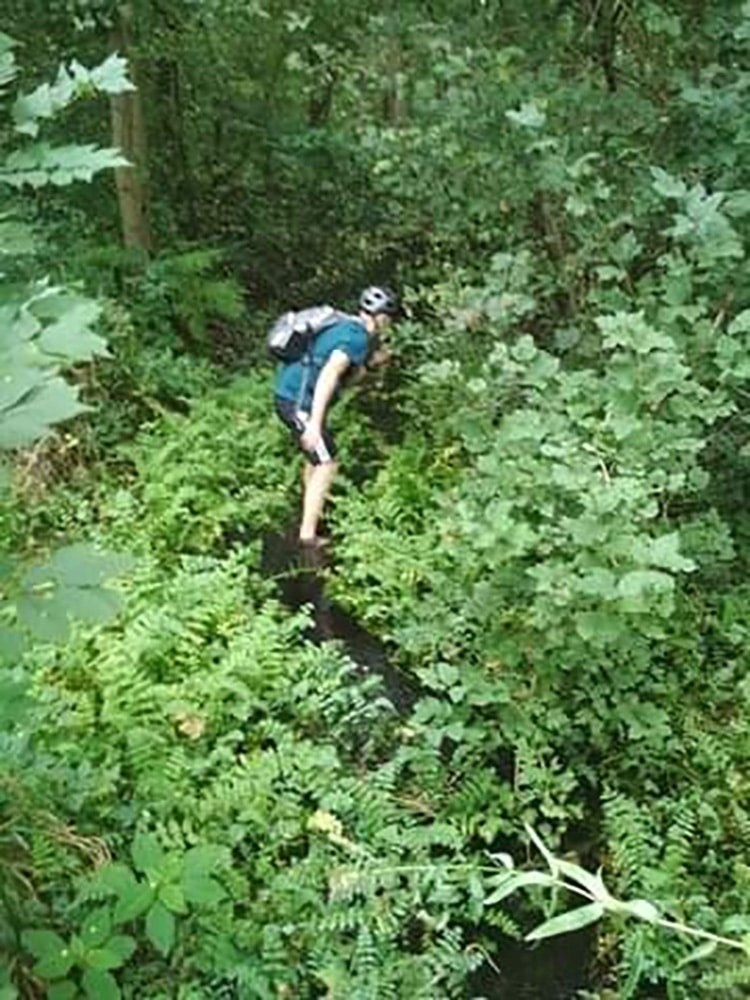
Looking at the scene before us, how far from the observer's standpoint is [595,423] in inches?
220

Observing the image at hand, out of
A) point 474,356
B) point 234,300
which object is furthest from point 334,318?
point 234,300

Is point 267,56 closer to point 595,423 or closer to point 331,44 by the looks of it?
point 331,44

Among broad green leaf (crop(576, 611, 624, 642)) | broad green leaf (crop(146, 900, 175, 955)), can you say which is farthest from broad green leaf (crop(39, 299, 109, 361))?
broad green leaf (crop(576, 611, 624, 642))

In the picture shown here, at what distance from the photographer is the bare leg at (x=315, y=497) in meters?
7.63

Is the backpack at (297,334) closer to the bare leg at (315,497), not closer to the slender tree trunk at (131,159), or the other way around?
the bare leg at (315,497)

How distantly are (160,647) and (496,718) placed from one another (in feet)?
5.41

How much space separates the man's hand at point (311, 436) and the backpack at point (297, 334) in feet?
1.64

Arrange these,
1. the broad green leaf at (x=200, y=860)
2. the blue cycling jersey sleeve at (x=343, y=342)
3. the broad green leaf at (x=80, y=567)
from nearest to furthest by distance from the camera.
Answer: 1. the broad green leaf at (x=80, y=567)
2. the broad green leaf at (x=200, y=860)
3. the blue cycling jersey sleeve at (x=343, y=342)

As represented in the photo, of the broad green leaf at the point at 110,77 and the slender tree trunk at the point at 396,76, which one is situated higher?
the broad green leaf at the point at 110,77

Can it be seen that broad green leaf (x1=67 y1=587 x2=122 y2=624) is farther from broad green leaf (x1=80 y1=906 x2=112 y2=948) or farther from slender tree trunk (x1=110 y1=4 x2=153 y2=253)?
slender tree trunk (x1=110 y1=4 x2=153 y2=253)

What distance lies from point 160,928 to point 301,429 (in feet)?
14.3

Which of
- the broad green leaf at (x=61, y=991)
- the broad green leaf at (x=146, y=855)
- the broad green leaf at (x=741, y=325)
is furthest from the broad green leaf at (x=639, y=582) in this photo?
the broad green leaf at (x=61, y=991)

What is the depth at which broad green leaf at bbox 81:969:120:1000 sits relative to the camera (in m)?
3.70

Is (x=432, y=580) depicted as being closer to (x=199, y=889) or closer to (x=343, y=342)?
(x=343, y=342)
